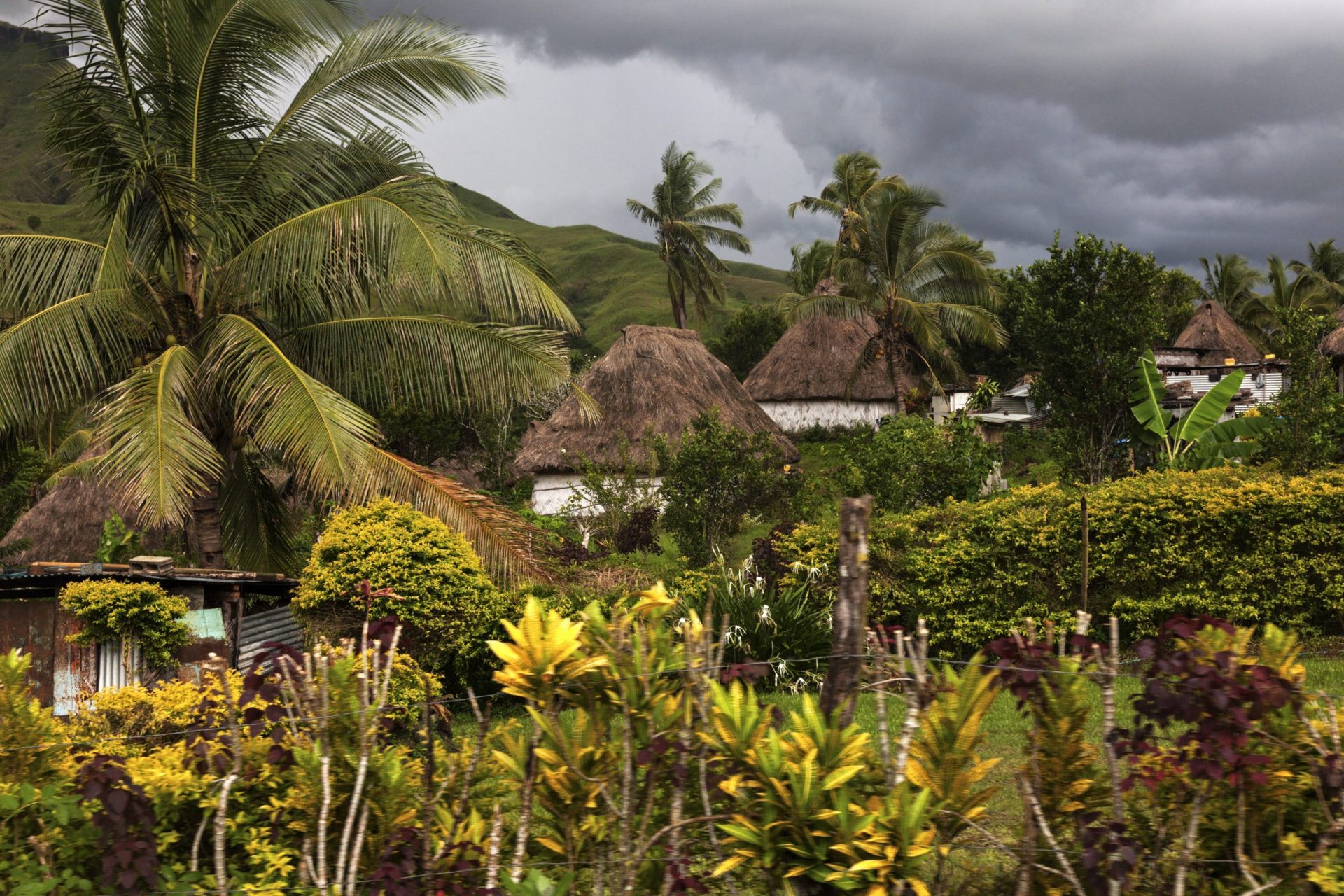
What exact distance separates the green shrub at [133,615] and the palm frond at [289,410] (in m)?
1.48

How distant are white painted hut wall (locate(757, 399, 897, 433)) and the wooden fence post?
98.1 ft

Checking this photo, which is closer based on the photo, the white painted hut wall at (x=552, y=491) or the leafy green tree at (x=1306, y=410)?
the leafy green tree at (x=1306, y=410)

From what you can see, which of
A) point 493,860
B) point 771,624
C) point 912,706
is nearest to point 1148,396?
point 771,624

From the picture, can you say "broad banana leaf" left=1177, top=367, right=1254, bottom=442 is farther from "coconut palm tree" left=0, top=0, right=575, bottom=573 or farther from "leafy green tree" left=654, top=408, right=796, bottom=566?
"coconut palm tree" left=0, top=0, right=575, bottom=573

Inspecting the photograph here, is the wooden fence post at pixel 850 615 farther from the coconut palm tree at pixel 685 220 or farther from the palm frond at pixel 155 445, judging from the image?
the coconut palm tree at pixel 685 220

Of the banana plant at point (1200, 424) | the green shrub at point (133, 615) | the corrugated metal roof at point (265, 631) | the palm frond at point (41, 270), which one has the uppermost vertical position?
the palm frond at point (41, 270)

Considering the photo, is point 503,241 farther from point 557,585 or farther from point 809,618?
point 809,618

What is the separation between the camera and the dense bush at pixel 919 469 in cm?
1292

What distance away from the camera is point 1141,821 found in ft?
10.7

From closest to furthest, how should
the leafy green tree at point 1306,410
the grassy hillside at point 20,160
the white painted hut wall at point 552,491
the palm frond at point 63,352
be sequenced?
the palm frond at point 63,352 < the leafy green tree at point 1306,410 < the white painted hut wall at point 552,491 < the grassy hillside at point 20,160

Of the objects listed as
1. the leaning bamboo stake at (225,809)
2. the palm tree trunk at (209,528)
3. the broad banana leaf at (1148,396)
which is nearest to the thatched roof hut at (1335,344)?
the broad banana leaf at (1148,396)

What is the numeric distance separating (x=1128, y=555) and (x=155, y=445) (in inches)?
362

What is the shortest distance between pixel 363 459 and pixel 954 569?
6.33 m

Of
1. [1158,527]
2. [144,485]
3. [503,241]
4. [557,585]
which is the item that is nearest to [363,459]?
[144,485]
